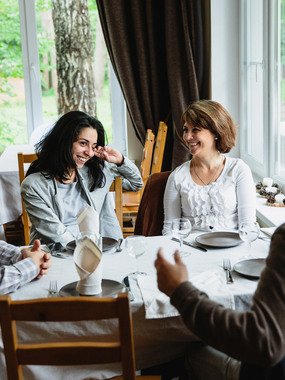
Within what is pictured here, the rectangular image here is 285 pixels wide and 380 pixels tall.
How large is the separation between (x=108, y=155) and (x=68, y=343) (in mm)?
1427

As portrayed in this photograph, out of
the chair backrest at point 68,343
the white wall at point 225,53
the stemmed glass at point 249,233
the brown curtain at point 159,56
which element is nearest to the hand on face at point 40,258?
the chair backrest at point 68,343

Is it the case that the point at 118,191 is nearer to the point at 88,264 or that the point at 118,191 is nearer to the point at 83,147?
the point at 83,147

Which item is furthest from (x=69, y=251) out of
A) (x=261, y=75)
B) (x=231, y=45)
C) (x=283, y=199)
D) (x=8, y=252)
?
(x=231, y=45)

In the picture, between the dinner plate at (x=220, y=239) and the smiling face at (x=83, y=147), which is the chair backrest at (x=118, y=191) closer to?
the smiling face at (x=83, y=147)

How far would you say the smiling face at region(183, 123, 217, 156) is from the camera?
2.71 metres

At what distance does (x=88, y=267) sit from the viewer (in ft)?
6.04

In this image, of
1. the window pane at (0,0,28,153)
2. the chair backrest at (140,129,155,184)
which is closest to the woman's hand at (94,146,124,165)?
the chair backrest at (140,129,155,184)

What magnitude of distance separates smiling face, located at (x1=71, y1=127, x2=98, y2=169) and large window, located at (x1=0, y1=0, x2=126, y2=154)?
6.96 feet

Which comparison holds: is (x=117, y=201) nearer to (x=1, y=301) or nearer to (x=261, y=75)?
(x=261, y=75)

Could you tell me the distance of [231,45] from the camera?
158 inches

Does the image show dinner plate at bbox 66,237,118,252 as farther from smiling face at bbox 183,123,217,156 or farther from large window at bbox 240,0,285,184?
large window at bbox 240,0,285,184

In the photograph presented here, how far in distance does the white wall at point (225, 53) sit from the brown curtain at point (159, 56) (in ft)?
0.61

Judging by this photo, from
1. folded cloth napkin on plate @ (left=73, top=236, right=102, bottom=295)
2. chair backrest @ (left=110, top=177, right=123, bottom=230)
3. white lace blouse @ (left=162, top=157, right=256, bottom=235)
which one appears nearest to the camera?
folded cloth napkin on plate @ (left=73, top=236, right=102, bottom=295)

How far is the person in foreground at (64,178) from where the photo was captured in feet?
8.38
